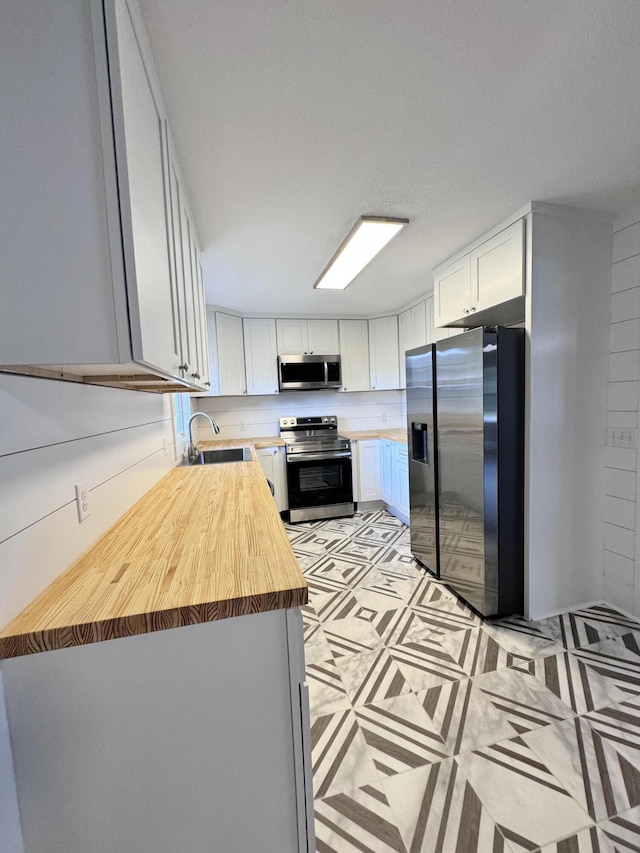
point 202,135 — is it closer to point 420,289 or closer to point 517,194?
point 517,194

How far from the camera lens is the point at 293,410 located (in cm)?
424

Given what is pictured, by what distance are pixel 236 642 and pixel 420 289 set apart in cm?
325

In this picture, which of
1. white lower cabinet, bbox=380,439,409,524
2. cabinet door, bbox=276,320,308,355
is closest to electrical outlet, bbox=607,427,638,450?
white lower cabinet, bbox=380,439,409,524

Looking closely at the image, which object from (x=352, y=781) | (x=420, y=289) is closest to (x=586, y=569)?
(x=352, y=781)

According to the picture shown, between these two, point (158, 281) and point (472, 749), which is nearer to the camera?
point (158, 281)

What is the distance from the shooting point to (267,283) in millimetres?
2881

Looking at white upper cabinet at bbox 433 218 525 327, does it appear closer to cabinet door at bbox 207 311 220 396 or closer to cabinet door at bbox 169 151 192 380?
cabinet door at bbox 169 151 192 380

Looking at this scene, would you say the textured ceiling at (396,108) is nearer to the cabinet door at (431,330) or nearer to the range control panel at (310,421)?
the cabinet door at (431,330)

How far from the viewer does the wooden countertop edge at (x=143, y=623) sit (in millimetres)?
645

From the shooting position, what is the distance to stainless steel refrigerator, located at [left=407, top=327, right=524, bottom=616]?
190cm

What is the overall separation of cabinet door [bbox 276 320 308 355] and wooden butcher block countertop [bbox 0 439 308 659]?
9.18 feet

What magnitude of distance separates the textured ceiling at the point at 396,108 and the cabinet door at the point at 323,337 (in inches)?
75.3

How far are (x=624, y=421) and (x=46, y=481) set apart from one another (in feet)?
8.90

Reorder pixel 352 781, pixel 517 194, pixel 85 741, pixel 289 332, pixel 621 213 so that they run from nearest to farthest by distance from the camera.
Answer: pixel 85 741 < pixel 352 781 < pixel 517 194 < pixel 621 213 < pixel 289 332
